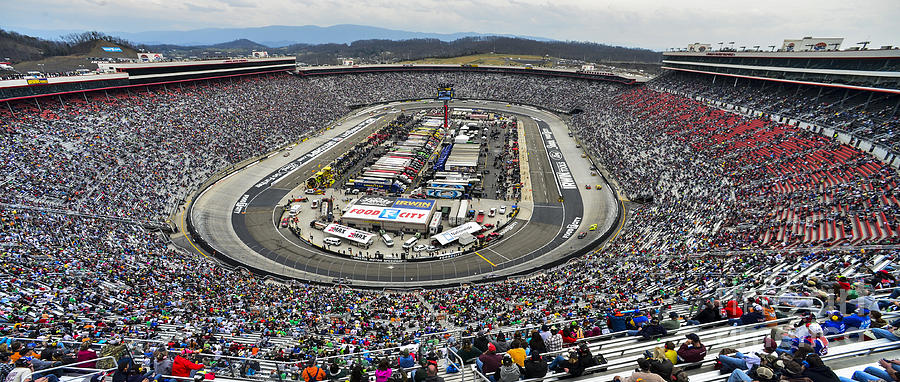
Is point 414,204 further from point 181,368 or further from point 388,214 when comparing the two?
point 181,368

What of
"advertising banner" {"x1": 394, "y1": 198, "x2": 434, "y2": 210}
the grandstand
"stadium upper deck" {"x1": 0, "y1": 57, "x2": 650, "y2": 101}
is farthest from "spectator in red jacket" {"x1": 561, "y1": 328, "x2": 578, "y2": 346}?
"stadium upper deck" {"x1": 0, "y1": 57, "x2": 650, "y2": 101}

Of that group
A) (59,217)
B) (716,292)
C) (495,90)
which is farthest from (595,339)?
(495,90)

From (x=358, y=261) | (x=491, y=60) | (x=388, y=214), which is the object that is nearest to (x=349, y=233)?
(x=358, y=261)

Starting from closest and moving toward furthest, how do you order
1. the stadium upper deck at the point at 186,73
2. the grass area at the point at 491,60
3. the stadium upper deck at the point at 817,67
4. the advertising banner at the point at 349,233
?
the advertising banner at the point at 349,233 → the stadium upper deck at the point at 817,67 → the stadium upper deck at the point at 186,73 → the grass area at the point at 491,60

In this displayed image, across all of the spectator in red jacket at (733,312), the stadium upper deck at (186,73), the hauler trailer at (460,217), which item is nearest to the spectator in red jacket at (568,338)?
the spectator in red jacket at (733,312)

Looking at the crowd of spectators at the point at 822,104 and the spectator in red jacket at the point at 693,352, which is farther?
the crowd of spectators at the point at 822,104

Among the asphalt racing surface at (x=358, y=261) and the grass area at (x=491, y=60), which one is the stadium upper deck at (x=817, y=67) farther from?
the grass area at (x=491, y=60)
